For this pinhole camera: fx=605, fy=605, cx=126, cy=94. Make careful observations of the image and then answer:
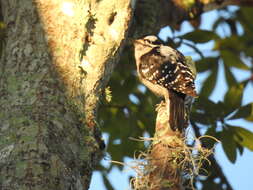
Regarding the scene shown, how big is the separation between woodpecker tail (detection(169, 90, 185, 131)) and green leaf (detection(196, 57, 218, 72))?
102cm

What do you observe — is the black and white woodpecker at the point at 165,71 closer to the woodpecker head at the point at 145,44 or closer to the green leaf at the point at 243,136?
the woodpecker head at the point at 145,44

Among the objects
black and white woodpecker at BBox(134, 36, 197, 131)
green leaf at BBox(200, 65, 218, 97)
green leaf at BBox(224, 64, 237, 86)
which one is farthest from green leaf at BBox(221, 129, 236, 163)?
green leaf at BBox(224, 64, 237, 86)

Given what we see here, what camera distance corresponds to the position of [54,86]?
317 centimetres

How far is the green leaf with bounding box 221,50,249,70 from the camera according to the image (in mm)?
5797

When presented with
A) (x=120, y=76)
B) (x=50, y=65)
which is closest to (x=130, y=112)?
(x=120, y=76)

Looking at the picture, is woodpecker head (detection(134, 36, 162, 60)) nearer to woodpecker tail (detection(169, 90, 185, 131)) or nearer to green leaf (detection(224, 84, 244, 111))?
woodpecker tail (detection(169, 90, 185, 131))

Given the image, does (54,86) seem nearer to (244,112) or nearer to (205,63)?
(244,112)

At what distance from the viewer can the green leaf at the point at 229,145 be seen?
4805 millimetres

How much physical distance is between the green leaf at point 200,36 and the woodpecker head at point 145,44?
28cm

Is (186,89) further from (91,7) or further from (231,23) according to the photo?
(231,23)

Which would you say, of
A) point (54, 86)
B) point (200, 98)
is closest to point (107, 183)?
point (200, 98)

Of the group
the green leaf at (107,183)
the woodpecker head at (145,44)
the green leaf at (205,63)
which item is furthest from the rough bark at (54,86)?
the green leaf at (107,183)

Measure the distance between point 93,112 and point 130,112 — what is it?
2437 mm

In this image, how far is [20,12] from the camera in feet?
11.8
